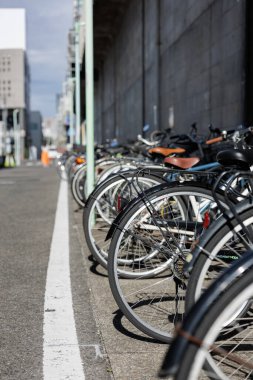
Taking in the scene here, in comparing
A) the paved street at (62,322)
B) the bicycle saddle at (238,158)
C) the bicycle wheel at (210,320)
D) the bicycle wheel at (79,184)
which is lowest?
the paved street at (62,322)

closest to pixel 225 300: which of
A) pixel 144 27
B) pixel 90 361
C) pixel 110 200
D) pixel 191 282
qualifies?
pixel 191 282

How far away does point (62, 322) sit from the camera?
3643 millimetres

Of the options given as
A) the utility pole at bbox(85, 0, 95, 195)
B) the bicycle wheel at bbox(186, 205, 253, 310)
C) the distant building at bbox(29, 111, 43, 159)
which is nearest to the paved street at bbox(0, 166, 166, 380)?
the bicycle wheel at bbox(186, 205, 253, 310)

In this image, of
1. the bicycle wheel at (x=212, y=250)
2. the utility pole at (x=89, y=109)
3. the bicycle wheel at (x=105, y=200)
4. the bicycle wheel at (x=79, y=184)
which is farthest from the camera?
the bicycle wheel at (x=79, y=184)

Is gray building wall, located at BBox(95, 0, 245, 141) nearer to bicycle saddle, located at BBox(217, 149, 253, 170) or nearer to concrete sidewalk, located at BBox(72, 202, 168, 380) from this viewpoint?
concrete sidewalk, located at BBox(72, 202, 168, 380)

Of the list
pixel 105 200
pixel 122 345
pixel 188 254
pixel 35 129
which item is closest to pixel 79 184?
pixel 105 200

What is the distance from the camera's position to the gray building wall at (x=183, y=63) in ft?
34.9

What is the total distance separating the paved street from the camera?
289 centimetres

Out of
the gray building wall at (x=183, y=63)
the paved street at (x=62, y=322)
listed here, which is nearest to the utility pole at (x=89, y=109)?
the paved street at (x=62, y=322)

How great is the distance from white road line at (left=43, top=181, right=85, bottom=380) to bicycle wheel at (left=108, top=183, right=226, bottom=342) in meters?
0.40

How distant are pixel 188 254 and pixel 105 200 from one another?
2.10 m

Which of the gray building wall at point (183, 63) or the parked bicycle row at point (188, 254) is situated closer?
the parked bicycle row at point (188, 254)

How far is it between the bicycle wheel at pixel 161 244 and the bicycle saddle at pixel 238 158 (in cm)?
45

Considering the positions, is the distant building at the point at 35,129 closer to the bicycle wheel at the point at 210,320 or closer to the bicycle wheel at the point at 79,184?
the bicycle wheel at the point at 79,184
